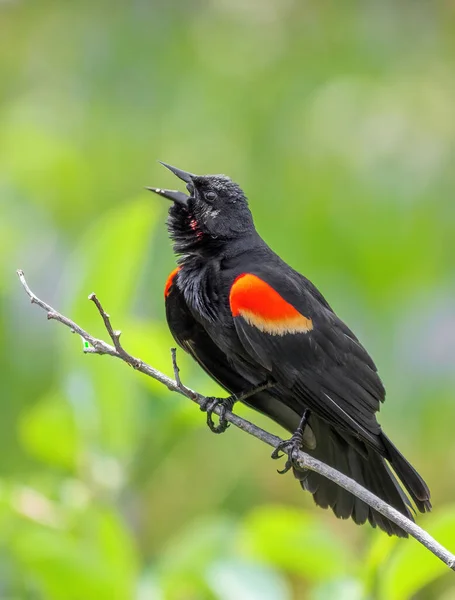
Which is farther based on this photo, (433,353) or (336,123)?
(336,123)

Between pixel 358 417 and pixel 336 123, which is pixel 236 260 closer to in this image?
pixel 358 417

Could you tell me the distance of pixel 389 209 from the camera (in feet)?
15.6

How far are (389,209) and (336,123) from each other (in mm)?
763

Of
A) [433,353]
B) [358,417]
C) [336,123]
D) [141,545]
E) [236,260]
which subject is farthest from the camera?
[336,123]

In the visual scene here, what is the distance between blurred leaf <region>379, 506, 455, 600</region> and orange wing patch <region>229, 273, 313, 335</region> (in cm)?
70

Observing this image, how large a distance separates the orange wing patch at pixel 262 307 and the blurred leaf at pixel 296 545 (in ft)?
1.83

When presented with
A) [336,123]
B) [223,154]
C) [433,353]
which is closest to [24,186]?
[223,154]

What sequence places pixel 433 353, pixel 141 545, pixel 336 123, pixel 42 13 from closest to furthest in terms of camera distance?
pixel 141 545 < pixel 433 353 < pixel 336 123 < pixel 42 13

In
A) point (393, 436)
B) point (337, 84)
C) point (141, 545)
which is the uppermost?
point (337, 84)

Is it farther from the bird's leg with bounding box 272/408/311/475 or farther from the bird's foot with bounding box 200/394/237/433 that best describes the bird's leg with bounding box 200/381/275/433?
the bird's leg with bounding box 272/408/311/475

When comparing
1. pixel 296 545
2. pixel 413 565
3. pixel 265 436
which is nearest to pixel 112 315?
pixel 265 436

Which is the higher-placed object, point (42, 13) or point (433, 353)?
point (42, 13)

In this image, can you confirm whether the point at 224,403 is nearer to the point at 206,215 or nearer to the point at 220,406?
the point at 220,406

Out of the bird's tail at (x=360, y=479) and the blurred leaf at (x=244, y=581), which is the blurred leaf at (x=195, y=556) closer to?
the blurred leaf at (x=244, y=581)
